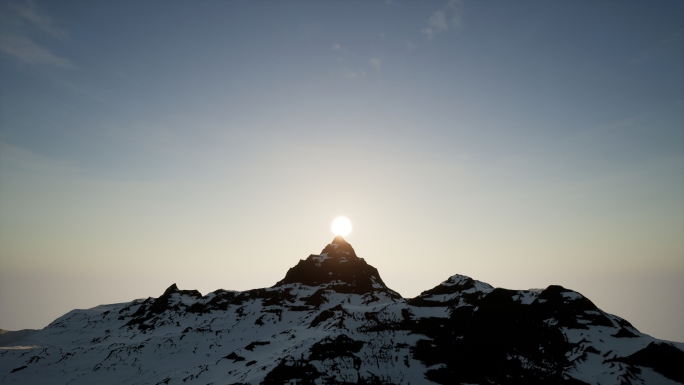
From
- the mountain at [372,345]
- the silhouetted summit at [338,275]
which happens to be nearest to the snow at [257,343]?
the mountain at [372,345]

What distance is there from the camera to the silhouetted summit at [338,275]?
584ft

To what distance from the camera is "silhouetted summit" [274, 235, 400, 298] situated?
178 m

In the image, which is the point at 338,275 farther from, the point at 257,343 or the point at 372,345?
the point at 372,345

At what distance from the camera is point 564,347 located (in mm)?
79312

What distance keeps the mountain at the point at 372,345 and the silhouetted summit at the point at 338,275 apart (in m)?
13.8

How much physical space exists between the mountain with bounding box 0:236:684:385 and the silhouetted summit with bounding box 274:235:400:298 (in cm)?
1382

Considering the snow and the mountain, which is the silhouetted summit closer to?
the snow

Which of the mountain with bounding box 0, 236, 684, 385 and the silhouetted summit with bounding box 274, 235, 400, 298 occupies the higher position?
the silhouetted summit with bounding box 274, 235, 400, 298

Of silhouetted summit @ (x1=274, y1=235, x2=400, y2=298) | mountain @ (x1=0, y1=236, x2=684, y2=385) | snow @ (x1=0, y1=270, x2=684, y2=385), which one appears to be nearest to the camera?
mountain @ (x1=0, y1=236, x2=684, y2=385)

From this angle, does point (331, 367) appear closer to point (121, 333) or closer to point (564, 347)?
point (564, 347)

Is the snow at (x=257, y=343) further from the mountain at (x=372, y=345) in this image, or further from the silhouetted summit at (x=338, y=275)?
the silhouetted summit at (x=338, y=275)

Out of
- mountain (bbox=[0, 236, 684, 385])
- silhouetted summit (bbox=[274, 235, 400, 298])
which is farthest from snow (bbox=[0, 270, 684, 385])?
silhouetted summit (bbox=[274, 235, 400, 298])

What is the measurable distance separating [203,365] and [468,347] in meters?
77.8

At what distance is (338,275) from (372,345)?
87.6m
